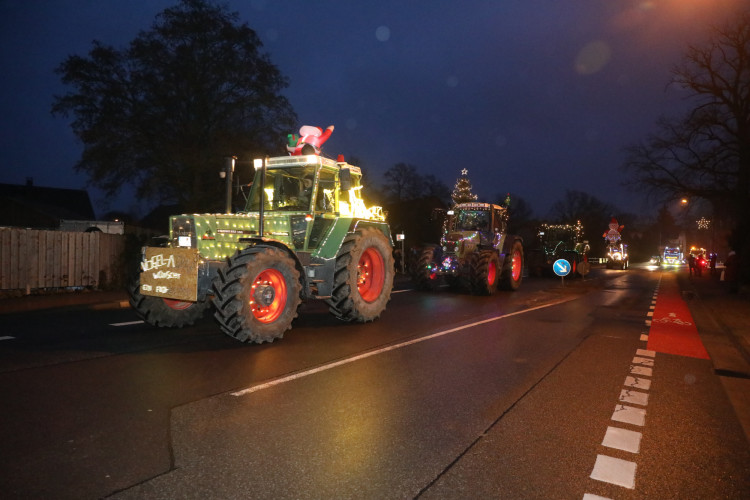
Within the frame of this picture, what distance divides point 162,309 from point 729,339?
10093 millimetres

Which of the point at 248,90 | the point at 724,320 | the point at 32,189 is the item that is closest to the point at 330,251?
the point at 724,320

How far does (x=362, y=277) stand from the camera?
9.66 metres

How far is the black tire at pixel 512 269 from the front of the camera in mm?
16764

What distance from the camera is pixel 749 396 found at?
5531mm

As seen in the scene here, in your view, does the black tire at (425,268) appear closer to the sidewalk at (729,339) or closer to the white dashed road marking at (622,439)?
the sidewalk at (729,339)

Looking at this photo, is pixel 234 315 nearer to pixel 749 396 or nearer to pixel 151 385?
pixel 151 385

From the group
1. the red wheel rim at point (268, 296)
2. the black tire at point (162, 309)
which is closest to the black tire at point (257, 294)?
the red wheel rim at point (268, 296)

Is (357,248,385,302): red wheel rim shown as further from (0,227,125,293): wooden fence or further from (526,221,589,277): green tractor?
(526,221,589,277): green tractor

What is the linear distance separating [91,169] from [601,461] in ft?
81.2

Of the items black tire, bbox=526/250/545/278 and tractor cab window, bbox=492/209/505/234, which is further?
black tire, bbox=526/250/545/278

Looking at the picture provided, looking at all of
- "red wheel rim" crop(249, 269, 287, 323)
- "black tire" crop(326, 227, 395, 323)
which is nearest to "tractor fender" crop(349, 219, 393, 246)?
"black tire" crop(326, 227, 395, 323)

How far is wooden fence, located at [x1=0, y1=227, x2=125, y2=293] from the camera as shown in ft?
41.9

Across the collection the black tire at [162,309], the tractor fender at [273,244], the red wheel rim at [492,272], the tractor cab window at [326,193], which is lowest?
the black tire at [162,309]

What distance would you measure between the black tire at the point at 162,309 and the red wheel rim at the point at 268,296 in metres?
0.90
